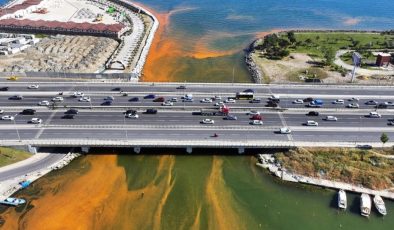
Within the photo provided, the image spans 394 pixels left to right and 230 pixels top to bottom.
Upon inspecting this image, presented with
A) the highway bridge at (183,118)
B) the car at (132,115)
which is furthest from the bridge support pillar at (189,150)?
the car at (132,115)

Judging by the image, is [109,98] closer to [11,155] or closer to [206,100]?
[206,100]

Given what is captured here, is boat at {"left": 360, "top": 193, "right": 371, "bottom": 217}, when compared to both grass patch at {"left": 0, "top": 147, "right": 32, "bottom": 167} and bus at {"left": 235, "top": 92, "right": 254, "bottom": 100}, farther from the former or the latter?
grass patch at {"left": 0, "top": 147, "right": 32, "bottom": 167}

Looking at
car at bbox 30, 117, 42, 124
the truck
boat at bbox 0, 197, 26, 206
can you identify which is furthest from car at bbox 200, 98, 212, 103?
boat at bbox 0, 197, 26, 206

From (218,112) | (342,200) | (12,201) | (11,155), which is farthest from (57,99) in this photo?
(342,200)

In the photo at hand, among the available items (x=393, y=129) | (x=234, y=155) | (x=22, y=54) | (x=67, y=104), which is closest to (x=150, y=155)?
(x=234, y=155)

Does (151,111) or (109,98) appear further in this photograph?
(109,98)

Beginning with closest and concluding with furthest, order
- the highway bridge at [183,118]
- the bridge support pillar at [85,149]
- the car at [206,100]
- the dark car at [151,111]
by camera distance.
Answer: the bridge support pillar at [85,149], the highway bridge at [183,118], the dark car at [151,111], the car at [206,100]

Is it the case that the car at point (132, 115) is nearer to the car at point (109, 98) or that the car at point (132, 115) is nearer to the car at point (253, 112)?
the car at point (109, 98)
